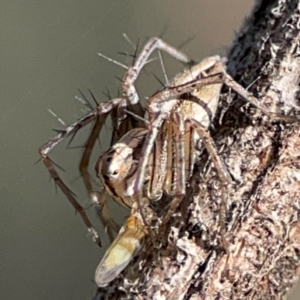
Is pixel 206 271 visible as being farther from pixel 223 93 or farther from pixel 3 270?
pixel 3 270

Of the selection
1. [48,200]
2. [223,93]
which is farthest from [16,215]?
[223,93]

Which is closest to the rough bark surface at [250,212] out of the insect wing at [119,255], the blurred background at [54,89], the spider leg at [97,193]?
the insect wing at [119,255]

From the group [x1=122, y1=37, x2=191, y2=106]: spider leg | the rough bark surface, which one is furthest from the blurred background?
the rough bark surface

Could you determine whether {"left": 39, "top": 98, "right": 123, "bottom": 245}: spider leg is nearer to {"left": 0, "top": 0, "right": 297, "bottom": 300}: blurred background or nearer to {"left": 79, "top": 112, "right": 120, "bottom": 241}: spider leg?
{"left": 79, "top": 112, "right": 120, "bottom": 241}: spider leg

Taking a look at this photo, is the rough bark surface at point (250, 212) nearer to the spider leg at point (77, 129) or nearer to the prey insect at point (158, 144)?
the prey insect at point (158, 144)

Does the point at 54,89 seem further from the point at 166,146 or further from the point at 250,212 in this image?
the point at 250,212
